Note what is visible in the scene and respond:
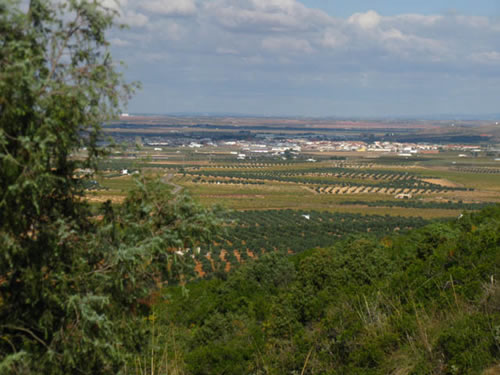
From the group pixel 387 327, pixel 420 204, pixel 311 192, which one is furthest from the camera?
pixel 311 192

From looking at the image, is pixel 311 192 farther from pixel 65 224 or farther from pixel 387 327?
pixel 65 224

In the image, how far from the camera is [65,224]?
209 inches

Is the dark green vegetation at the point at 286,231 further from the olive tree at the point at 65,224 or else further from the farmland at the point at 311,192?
the olive tree at the point at 65,224

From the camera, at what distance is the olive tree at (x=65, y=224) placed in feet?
15.7

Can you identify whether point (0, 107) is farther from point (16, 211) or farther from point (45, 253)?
point (45, 253)

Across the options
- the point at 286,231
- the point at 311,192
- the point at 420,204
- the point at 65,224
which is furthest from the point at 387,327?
the point at 311,192

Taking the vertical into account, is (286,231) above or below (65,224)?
below

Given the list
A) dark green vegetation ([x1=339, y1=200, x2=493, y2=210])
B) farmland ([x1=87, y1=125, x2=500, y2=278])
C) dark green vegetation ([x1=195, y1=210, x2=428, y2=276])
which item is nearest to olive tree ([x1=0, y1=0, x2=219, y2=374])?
farmland ([x1=87, y1=125, x2=500, y2=278])

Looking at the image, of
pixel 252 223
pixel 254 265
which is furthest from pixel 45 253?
pixel 252 223

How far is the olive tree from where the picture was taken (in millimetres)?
4773

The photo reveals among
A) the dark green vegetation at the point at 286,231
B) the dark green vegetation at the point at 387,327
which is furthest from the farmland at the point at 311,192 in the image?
the dark green vegetation at the point at 387,327

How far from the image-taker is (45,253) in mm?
5176

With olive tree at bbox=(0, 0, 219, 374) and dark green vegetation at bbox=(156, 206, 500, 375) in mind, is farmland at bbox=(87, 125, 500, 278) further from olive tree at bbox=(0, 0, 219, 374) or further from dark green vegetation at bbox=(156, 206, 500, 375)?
dark green vegetation at bbox=(156, 206, 500, 375)

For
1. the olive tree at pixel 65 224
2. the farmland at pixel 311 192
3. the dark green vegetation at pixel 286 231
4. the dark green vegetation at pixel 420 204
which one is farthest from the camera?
the dark green vegetation at pixel 420 204
